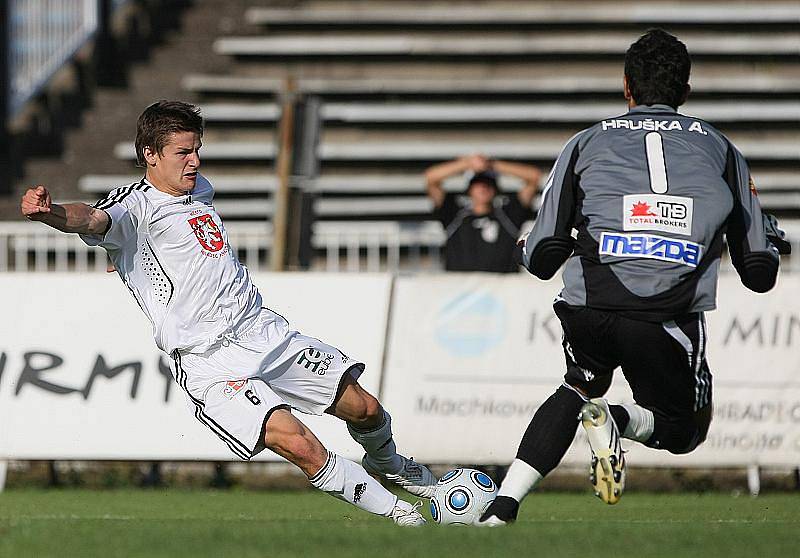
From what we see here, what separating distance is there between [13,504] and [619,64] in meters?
10.4

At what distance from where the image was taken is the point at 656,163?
19.7 feet

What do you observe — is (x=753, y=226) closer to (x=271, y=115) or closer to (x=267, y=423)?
(x=267, y=423)

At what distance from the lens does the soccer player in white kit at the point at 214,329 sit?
21.6ft

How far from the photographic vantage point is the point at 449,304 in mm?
10727

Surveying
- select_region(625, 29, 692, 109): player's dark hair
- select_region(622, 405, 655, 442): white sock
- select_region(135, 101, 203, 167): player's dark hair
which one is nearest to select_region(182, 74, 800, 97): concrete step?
select_region(135, 101, 203, 167): player's dark hair

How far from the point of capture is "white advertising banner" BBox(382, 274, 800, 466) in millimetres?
10383

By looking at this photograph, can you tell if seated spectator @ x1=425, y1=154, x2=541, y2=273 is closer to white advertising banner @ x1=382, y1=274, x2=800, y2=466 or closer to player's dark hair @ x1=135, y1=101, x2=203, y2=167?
white advertising banner @ x1=382, y1=274, x2=800, y2=466

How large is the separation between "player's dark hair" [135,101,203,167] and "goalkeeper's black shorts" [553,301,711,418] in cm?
196

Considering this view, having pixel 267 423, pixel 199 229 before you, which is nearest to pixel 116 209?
pixel 199 229

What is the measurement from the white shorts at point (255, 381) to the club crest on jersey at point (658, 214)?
5.58ft

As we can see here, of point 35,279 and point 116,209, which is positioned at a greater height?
point 116,209

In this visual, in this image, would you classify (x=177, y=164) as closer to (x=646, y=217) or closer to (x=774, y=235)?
(x=646, y=217)

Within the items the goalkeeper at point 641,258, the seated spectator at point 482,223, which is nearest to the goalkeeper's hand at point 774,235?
the goalkeeper at point 641,258

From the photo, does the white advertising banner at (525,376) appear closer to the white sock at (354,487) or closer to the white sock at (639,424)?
the white sock at (354,487)
